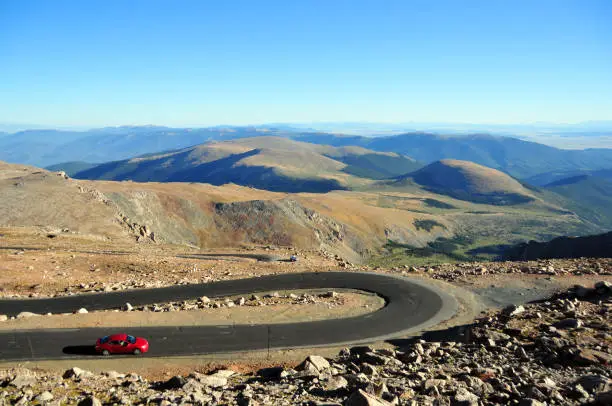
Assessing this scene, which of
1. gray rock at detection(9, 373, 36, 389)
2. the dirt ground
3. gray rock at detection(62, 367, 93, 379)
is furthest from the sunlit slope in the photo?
gray rock at detection(9, 373, 36, 389)

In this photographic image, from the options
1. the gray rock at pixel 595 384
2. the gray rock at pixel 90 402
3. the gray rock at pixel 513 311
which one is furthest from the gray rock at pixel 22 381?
the gray rock at pixel 513 311

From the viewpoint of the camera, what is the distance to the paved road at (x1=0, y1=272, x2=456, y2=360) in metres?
25.7

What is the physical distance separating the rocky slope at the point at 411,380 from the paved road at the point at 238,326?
18.0ft

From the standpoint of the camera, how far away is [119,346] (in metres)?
24.3

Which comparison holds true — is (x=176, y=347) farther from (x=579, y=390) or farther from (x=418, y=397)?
(x=579, y=390)

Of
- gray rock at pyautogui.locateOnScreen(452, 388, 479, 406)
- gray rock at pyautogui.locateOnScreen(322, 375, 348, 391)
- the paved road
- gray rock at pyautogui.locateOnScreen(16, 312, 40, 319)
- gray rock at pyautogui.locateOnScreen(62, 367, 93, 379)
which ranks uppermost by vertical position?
gray rock at pyautogui.locateOnScreen(452, 388, 479, 406)

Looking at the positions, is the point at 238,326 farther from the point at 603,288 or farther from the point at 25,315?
the point at 603,288

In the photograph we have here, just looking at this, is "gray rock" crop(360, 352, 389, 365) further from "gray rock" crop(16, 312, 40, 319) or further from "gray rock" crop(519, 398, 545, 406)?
"gray rock" crop(16, 312, 40, 319)

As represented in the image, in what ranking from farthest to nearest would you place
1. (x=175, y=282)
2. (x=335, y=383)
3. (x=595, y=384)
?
(x=175, y=282)
(x=335, y=383)
(x=595, y=384)

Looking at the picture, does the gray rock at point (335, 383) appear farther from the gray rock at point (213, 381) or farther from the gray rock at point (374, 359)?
the gray rock at point (213, 381)

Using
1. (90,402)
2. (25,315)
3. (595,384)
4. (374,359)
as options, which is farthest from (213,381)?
(25,315)

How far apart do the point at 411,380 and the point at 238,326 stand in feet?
51.3

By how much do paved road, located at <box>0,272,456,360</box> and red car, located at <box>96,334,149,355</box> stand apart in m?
0.80

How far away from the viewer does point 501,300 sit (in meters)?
36.5
